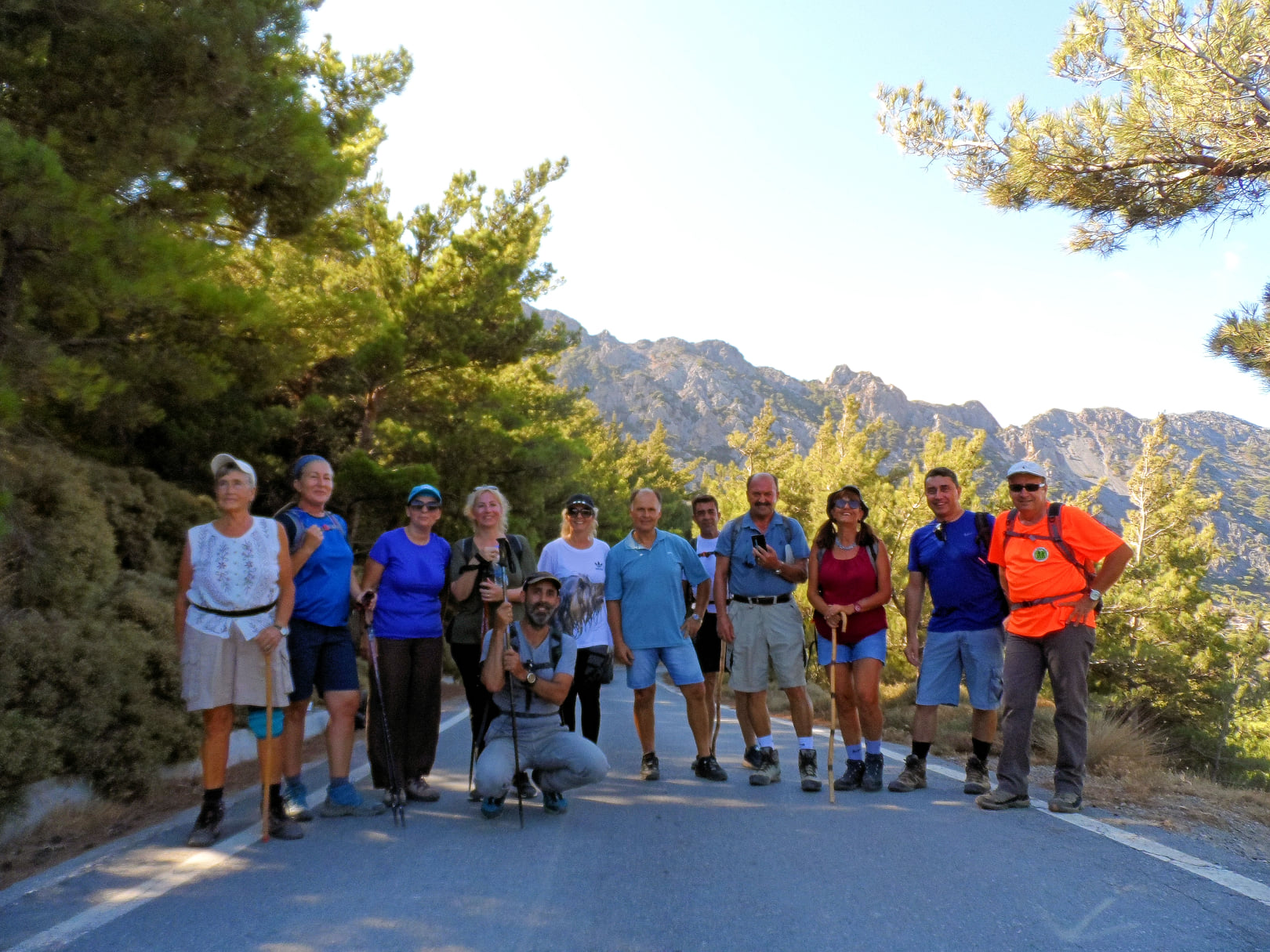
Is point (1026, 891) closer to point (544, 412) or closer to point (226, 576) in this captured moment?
point (226, 576)

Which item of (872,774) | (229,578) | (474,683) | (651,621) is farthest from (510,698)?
(872,774)

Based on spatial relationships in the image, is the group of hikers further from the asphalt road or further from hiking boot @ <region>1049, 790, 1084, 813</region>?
the asphalt road

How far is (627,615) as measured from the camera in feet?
22.4

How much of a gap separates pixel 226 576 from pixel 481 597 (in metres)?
1.38

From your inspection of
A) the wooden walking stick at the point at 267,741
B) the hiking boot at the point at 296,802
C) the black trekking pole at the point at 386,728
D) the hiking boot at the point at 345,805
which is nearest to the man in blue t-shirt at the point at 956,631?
the black trekking pole at the point at 386,728

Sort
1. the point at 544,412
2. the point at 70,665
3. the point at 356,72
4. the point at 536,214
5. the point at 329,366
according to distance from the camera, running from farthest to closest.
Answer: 1. the point at 544,412
2. the point at 536,214
3. the point at 329,366
4. the point at 356,72
5. the point at 70,665

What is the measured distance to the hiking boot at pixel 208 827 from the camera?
4.98m

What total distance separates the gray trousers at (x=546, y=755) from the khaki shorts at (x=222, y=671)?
1186mm

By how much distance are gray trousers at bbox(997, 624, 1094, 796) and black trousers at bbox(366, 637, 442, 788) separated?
3343 millimetres

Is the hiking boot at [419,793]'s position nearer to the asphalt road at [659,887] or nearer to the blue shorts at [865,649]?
the asphalt road at [659,887]

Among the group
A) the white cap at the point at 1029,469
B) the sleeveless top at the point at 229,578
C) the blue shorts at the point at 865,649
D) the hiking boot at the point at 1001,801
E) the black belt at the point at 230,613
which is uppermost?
the white cap at the point at 1029,469

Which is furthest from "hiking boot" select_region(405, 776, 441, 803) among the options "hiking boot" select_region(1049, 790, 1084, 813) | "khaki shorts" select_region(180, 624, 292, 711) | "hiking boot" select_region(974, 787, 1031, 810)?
"hiking boot" select_region(1049, 790, 1084, 813)

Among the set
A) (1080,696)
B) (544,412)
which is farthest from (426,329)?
(1080,696)

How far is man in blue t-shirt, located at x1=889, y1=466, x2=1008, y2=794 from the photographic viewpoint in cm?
629
